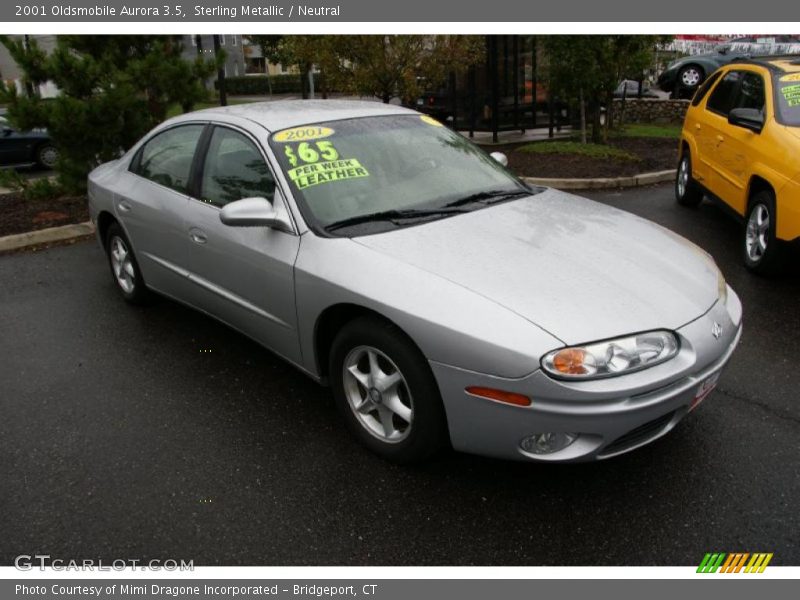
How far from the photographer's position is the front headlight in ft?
8.26

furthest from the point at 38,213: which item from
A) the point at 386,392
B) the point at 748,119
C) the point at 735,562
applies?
the point at 735,562

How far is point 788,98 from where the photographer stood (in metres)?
5.71

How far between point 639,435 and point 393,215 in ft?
5.11

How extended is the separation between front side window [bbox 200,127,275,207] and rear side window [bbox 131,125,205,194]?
23 cm

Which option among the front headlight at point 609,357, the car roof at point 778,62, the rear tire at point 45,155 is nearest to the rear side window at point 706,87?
the car roof at point 778,62

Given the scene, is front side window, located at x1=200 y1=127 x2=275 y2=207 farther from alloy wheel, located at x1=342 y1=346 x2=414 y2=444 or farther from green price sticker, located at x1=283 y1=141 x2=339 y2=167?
alloy wheel, located at x1=342 y1=346 x2=414 y2=444

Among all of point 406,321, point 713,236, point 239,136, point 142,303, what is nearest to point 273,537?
point 406,321

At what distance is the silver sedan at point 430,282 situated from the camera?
2594mm

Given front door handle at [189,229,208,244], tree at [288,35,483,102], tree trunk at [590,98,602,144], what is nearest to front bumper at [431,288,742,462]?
front door handle at [189,229,208,244]

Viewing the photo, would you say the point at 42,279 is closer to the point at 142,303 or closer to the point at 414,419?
the point at 142,303

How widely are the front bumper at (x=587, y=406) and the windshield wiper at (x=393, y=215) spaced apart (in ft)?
3.17

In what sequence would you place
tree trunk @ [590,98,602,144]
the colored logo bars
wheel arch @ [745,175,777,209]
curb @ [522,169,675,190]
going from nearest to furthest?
1. the colored logo bars
2. wheel arch @ [745,175,777,209]
3. curb @ [522,169,675,190]
4. tree trunk @ [590,98,602,144]

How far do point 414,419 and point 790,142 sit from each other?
161 inches

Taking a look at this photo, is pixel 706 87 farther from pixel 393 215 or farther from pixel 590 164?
pixel 393 215
